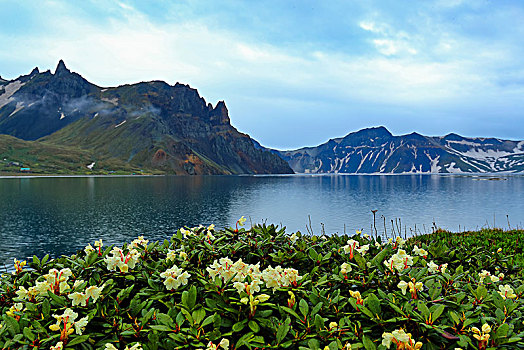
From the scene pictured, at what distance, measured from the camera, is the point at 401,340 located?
359 cm

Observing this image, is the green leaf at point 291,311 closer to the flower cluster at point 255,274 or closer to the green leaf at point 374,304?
the flower cluster at point 255,274

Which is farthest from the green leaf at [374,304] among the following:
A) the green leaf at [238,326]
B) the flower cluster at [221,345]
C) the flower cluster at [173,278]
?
the flower cluster at [173,278]

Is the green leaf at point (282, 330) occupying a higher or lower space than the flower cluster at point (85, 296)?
lower

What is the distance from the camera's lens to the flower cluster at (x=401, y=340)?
3574 millimetres

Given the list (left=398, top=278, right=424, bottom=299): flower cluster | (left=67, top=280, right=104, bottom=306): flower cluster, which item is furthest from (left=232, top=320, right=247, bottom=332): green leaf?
(left=398, top=278, right=424, bottom=299): flower cluster

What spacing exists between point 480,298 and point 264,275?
3273 millimetres

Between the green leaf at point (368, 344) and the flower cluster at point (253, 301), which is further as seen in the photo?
the flower cluster at point (253, 301)

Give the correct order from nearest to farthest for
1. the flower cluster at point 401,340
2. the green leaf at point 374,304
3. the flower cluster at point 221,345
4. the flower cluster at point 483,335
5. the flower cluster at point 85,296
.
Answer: the flower cluster at point 401,340
the flower cluster at point 221,345
the flower cluster at point 483,335
the green leaf at point 374,304
the flower cluster at point 85,296

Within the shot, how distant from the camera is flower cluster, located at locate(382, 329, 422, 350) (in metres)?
3.57

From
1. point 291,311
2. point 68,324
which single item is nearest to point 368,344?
point 291,311

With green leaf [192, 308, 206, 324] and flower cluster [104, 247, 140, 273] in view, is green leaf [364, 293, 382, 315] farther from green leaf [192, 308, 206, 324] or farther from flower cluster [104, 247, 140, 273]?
flower cluster [104, 247, 140, 273]

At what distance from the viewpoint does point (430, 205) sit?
91125 mm

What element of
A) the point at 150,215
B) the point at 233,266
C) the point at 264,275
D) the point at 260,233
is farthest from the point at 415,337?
the point at 150,215

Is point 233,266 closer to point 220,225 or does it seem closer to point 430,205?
point 220,225
